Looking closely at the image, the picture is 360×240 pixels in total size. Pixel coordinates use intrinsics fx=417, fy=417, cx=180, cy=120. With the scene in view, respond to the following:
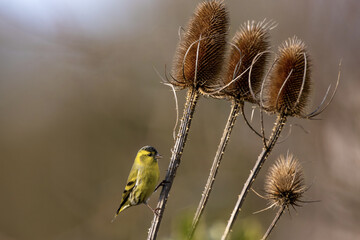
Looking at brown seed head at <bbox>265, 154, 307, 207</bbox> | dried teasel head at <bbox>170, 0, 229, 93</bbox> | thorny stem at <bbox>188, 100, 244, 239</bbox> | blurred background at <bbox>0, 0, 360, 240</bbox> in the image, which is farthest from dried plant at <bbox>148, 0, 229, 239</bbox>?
blurred background at <bbox>0, 0, 360, 240</bbox>

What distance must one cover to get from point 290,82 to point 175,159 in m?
0.93

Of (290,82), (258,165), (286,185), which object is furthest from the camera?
(290,82)

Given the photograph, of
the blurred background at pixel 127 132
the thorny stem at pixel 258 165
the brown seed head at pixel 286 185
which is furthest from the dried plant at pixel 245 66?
the blurred background at pixel 127 132

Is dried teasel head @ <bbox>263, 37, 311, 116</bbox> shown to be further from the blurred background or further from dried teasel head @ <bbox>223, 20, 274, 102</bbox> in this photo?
the blurred background

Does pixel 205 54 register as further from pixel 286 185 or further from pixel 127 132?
pixel 127 132

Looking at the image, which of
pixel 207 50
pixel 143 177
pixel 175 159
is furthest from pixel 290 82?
pixel 143 177

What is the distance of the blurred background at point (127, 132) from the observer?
5.52 m

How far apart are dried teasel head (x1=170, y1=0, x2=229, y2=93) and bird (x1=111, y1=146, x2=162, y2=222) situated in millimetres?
602

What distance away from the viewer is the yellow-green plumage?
10.2 feet

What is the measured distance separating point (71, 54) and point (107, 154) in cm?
164

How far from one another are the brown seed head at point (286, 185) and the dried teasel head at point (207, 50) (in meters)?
0.73

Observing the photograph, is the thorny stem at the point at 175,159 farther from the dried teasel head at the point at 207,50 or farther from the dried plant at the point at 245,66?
the dried plant at the point at 245,66

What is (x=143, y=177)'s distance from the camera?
10.5 ft

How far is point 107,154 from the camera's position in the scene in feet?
19.1
